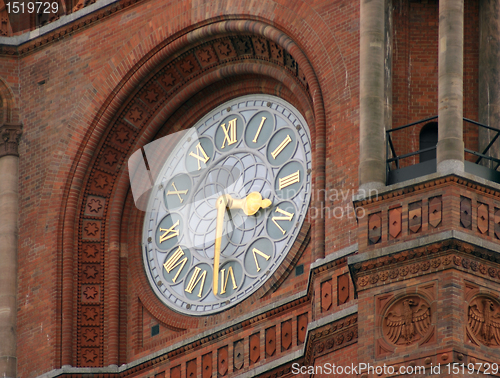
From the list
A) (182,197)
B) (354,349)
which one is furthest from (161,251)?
(354,349)

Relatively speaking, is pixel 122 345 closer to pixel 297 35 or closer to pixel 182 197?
pixel 182 197

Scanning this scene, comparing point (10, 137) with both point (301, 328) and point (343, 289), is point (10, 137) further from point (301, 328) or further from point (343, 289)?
point (343, 289)

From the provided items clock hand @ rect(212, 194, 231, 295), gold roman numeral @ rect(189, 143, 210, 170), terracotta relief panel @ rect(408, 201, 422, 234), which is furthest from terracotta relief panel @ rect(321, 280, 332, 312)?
gold roman numeral @ rect(189, 143, 210, 170)

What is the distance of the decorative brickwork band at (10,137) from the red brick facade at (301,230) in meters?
0.14

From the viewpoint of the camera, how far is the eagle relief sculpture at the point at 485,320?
88.3 ft

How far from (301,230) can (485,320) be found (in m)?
4.76

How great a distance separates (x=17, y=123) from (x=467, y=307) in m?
11.0

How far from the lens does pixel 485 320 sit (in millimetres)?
27078

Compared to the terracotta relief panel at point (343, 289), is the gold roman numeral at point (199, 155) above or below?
above

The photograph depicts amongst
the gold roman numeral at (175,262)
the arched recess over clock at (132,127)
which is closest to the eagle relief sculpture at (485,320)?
the arched recess over clock at (132,127)

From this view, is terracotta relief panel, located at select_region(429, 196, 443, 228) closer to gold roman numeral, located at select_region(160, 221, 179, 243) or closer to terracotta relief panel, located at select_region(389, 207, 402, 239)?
terracotta relief panel, located at select_region(389, 207, 402, 239)

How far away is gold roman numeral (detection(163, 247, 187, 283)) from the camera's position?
107 ft

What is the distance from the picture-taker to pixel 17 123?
34781 millimetres

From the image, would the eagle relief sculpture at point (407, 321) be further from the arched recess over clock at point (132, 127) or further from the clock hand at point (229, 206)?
the arched recess over clock at point (132, 127)
